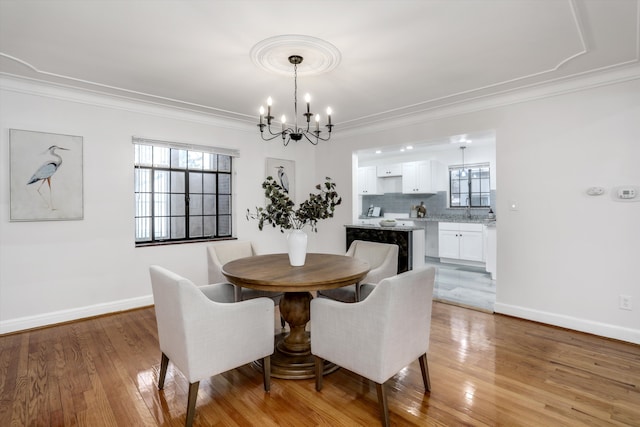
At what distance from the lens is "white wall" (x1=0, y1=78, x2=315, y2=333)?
3234 mm

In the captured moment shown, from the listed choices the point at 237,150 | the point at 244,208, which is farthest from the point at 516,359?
the point at 237,150

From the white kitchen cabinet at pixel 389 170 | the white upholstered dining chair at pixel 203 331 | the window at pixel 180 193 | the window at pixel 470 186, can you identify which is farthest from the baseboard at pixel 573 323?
the white kitchen cabinet at pixel 389 170

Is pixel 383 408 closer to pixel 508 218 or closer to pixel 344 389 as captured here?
pixel 344 389

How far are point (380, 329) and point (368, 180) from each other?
21.3 feet

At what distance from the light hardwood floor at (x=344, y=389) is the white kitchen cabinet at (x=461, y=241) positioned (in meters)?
3.19

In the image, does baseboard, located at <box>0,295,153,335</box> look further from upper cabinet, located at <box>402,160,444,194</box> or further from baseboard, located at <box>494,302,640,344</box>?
upper cabinet, located at <box>402,160,444,194</box>

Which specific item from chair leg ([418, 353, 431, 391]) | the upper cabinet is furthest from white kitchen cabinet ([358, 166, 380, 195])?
chair leg ([418, 353, 431, 391])

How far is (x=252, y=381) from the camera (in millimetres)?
2348

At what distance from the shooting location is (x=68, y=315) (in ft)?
11.5

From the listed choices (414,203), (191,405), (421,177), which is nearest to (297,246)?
(191,405)

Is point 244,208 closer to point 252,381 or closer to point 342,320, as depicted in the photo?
point 252,381

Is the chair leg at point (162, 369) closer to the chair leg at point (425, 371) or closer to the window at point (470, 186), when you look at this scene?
the chair leg at point (425, 371)

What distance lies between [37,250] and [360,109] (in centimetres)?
391

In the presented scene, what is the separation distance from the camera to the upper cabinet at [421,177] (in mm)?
6980
